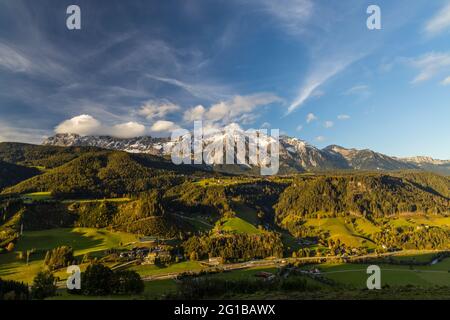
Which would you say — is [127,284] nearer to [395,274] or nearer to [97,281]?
[97,281]

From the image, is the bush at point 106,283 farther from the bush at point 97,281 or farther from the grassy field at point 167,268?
the grassy field at point 167,268

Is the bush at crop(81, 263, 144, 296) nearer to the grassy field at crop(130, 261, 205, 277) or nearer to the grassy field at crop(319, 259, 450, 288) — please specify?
the grassy field at crop(130, 261, 205, 277)

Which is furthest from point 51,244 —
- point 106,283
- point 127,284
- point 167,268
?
point 127,284

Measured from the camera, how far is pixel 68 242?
17250 centimetres

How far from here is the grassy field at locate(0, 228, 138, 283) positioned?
133238 mm

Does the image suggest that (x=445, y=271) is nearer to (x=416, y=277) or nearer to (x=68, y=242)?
(x=416, y=277)

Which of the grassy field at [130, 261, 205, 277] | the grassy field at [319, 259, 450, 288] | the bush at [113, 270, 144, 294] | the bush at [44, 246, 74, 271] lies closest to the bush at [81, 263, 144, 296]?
the bush at [113, 270, 144, 294]

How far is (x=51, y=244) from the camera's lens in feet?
546

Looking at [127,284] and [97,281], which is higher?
[97,281]

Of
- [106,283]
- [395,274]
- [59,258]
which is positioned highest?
[106,283]

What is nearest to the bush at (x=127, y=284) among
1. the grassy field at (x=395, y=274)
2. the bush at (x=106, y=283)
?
the bush at (x=106, y=283)
